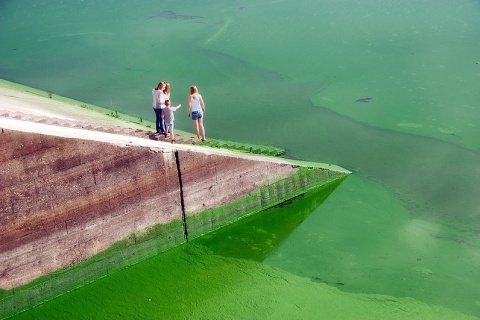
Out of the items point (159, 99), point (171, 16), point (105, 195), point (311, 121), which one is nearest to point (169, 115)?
point (159, 99)

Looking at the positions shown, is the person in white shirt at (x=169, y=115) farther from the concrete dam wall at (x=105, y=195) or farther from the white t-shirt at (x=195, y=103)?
the concrete dam wall at (x=105, y=195)

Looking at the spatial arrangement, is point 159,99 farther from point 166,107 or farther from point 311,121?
point 311,121

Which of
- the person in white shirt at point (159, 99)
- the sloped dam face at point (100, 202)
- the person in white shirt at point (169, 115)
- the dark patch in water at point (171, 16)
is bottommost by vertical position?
the sloped dam face at point (100, 202)

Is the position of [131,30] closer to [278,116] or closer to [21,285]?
[278,116]

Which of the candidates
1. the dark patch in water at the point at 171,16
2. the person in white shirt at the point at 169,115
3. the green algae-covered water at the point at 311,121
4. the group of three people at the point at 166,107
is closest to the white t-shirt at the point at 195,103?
the group of three people at the point at 166,107

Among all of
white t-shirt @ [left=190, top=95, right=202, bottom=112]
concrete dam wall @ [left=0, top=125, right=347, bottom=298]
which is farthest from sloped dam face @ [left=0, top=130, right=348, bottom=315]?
white t-shirt @ [left=190, top=95, right=202, bottom=112]

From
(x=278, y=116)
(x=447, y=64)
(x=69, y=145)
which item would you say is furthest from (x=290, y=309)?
(x=447, y=64)
